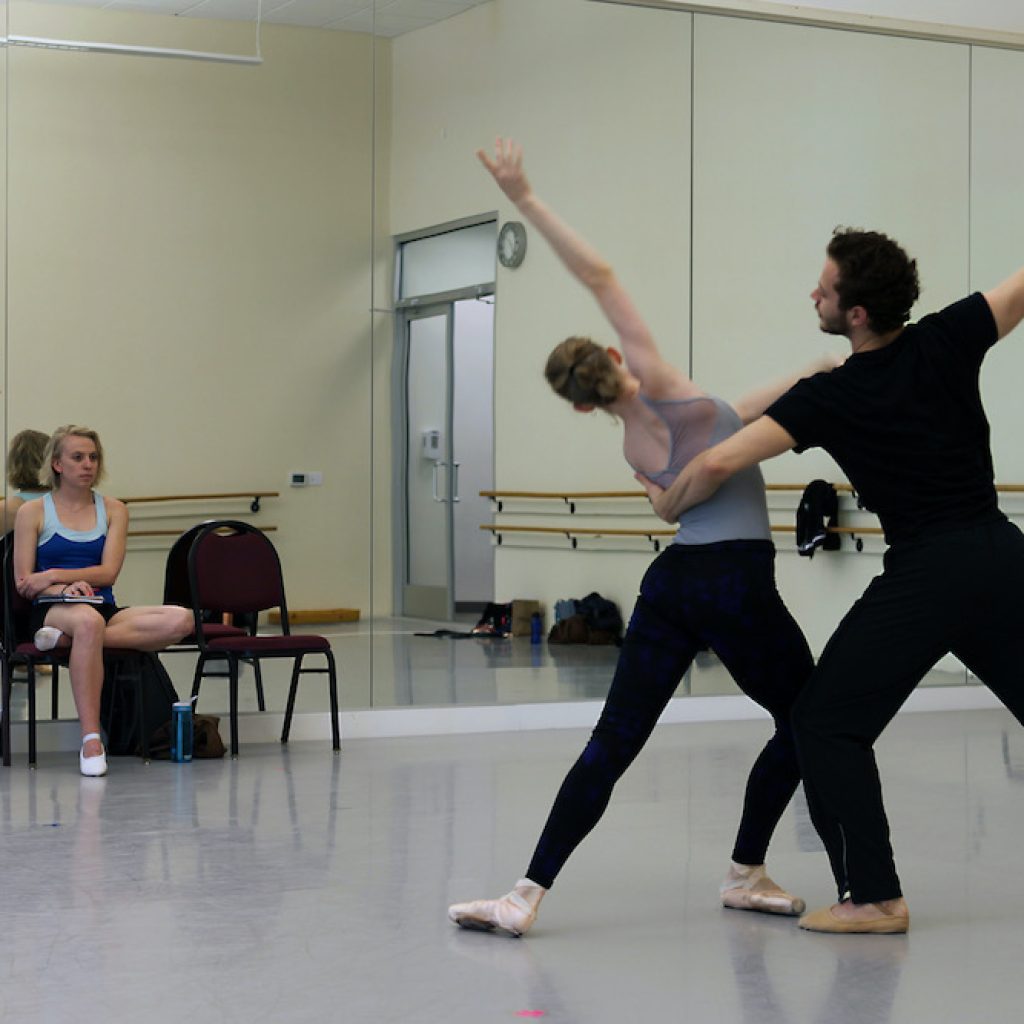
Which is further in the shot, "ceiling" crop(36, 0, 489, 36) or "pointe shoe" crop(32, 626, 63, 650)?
"ceiling" crop(36, 0, 489, 36)

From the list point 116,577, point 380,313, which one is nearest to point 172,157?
point 380,313

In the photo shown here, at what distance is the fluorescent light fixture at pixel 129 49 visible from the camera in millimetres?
6445

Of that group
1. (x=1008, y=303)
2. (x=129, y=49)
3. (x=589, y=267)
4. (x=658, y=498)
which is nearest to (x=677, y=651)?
(x=658, y=498)

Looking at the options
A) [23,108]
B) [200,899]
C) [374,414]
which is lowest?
[200,899]

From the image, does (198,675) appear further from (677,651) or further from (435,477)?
(677,651)

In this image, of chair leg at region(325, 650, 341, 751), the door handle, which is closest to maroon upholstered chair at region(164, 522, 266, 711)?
chair leg at region(325, 650, 341, 751)

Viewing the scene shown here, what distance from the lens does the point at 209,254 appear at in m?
6.74

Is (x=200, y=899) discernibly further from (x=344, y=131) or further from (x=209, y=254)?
(x=344, y=131)

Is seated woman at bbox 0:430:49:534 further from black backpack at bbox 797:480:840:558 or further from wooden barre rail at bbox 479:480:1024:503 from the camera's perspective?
black backpack at bbox 797:480:840:558

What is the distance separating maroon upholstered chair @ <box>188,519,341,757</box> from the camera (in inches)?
247

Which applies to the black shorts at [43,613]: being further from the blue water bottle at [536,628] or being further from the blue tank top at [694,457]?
the blue tank top at [694,457]

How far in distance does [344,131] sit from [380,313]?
0.72m

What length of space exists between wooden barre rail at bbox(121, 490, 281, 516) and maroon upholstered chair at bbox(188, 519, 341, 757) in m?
0.10

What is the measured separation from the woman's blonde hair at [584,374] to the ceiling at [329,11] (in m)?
3.70
